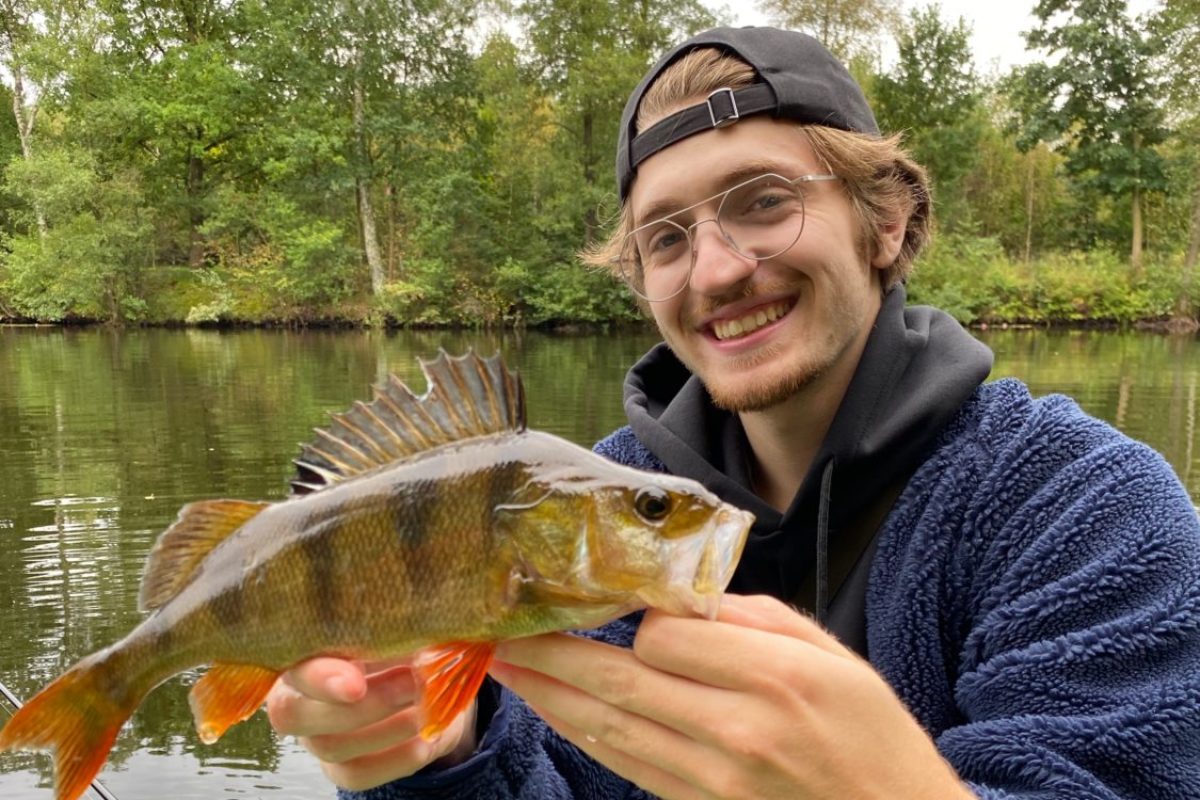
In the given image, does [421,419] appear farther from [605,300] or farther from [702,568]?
[605,300]

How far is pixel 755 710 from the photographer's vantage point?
52.2 inches

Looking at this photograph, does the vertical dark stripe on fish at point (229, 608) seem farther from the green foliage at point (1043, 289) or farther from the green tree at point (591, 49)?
the green foliage at point (1043, 289)

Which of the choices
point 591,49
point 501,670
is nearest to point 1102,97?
point 591,49

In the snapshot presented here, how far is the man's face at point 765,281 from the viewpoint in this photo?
7.96ft

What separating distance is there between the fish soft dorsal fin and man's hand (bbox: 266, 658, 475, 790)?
0.34 m

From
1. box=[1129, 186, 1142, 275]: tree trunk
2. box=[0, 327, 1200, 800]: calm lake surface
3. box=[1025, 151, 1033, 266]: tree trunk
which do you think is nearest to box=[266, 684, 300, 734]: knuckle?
box=[0, 327, 1200, 800]: calm lake surface

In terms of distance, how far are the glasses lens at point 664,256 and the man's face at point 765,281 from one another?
4 cm

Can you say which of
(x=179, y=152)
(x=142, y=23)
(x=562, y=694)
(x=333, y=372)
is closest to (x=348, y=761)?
(x=562, y=694)

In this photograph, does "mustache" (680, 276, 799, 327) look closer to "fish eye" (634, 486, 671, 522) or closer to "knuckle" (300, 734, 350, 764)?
"fish eye" (634, 486, 671, 522)

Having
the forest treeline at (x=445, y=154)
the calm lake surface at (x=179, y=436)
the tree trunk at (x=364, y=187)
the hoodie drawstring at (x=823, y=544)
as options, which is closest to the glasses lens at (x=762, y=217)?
the hoodie drawstring at (x=823, y=544)

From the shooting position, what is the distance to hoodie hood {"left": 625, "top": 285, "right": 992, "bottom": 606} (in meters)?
2.20

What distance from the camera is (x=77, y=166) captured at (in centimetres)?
3178

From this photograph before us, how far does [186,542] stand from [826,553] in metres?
1.42

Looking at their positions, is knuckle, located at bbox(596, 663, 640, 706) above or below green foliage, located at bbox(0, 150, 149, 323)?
below
